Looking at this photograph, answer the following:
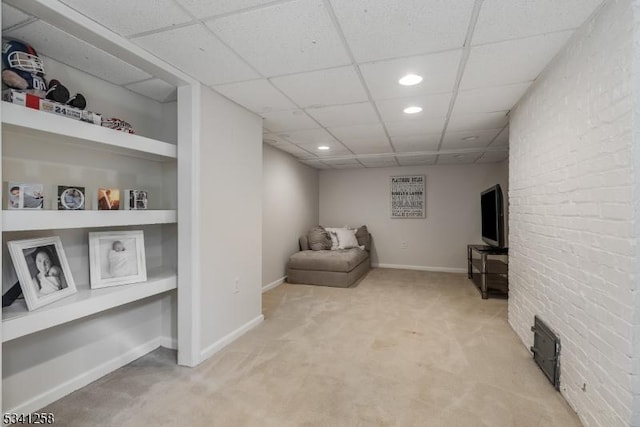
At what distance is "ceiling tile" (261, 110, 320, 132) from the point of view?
9.98ft

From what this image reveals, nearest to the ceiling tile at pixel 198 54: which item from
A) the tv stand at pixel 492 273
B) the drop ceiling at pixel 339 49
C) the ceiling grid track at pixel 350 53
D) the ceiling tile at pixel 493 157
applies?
the drop ceiling at pixel 339 49

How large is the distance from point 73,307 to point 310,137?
299cm

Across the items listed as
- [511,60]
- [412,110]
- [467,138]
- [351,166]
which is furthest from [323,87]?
[351,166]

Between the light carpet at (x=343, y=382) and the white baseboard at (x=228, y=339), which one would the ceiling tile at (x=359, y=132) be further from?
the white baseboard at (x=228, y=339)

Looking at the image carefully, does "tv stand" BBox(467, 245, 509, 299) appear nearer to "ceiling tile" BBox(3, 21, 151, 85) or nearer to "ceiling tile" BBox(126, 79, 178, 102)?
"ceiling tile" BBox(126, 79, 178, 102)

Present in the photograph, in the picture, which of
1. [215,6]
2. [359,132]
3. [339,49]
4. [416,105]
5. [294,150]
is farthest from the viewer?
[294,150]

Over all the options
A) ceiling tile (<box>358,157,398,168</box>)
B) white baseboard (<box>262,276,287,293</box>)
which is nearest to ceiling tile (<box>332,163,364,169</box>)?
ceiling tile (<box>358,157,398,168</box>)

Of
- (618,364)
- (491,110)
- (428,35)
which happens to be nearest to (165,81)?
(428,35)

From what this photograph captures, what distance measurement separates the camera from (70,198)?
1.87m

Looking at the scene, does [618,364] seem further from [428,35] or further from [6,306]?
[6,306]

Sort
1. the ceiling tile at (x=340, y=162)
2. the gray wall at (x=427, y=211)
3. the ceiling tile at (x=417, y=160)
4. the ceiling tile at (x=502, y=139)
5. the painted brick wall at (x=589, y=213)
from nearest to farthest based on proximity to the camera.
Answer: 1. the painted brick wall at (x=589, y=213)
2. the ceiling tile at (x=502, y=139)
3. the ceiling tile at (x=417, y=160)
4. the ceiling tile at (x=340, y=162)
5. the gray wall at (x=427, y=211)

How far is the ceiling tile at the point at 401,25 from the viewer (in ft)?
4.75

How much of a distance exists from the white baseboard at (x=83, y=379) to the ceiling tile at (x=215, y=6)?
2345 mm

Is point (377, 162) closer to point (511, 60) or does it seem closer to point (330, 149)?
point (330, 149)
